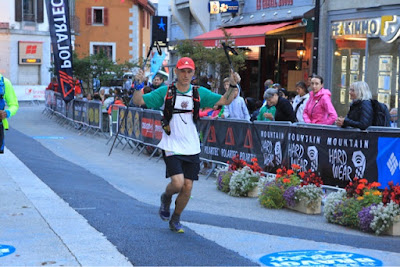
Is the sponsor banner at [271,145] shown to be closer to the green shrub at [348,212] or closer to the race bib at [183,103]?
the green shrub at [348,212]

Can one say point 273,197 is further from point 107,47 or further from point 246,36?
point 107,47

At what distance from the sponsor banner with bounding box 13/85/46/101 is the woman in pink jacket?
35.0 m

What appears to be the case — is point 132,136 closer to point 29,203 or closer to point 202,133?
point 202,133

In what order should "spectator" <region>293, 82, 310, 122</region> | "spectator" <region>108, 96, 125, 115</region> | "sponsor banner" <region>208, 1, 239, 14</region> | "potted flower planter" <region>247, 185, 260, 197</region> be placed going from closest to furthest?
"potted flower planter" <region>247, 185, 260, 197</region> < "spectator" <region>293, 82, 310, 122</region> < "spectator" <region>108, 96, 125, 115</region> < "sponsor banner" <region>208, 1, 239, 14</region>

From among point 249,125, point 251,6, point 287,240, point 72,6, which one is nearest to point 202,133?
point 249,125

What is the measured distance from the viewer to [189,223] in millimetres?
8414

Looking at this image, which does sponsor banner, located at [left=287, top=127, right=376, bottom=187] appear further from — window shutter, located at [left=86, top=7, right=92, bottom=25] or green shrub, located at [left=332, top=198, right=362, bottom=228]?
window shutter, located at [left=86, top=7, right=92, bottom=25]

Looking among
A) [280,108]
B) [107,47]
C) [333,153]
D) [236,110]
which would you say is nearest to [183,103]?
[333,153]

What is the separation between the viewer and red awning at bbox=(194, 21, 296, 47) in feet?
73.6

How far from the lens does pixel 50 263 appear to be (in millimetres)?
6219

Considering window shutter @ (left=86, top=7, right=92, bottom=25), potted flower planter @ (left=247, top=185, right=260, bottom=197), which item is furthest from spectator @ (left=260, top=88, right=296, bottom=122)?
window shutter @ (left=86, top=7, right=92, bottom=25)

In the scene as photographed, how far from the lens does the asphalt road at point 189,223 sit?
6.88m

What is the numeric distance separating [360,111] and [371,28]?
9455 millimetres

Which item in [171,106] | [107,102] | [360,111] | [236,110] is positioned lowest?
[107,102]
